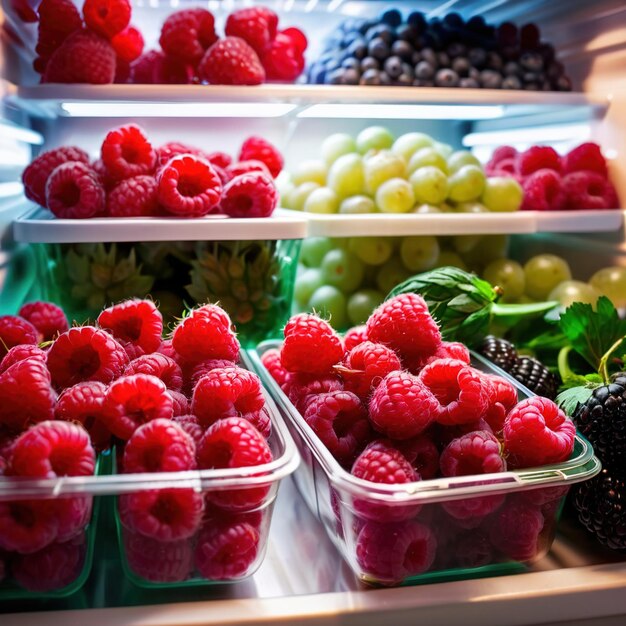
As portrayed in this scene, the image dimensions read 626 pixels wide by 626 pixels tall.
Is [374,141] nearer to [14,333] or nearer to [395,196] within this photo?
[395,196]

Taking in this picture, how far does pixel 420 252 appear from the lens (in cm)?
134

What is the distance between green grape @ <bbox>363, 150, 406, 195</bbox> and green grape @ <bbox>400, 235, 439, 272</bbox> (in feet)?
0.40

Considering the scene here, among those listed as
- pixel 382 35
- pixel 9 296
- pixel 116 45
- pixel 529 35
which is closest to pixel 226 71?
pixel 116 45

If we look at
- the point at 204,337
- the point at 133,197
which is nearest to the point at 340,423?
the point at 204,337

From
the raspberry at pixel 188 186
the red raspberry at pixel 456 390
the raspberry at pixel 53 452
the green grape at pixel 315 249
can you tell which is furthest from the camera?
the green grape at pixel 315 249

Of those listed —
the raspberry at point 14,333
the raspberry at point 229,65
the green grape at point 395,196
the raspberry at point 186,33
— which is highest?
the raspberry at point 186,33

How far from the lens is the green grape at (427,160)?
1.36m

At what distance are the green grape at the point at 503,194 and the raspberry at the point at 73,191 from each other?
0.73 meters

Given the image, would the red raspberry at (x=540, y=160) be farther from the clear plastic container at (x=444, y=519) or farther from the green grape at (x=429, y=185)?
the clear plastic container at (x=444, y=519)

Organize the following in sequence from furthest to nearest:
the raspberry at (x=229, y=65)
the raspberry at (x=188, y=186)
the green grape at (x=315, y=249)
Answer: the green grape at (x=315, y=249)
the raspberry at (x=229, y=65)
the raspberry at (x=188, y=186)

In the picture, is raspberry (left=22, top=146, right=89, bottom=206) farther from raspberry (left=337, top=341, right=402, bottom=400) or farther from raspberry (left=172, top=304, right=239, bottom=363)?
raspberry (left=337, top=341, right=402, bottom=400)

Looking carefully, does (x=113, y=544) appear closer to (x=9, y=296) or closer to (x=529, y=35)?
(x=9, y=296)

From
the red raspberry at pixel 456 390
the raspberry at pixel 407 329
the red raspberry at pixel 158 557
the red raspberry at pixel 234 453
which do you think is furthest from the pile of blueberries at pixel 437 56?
the red raspberry at pixel 158 557

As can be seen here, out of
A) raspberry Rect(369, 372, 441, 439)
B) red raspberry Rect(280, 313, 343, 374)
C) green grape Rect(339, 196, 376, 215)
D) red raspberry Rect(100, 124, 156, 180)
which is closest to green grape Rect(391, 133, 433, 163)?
green grape Rect(339, 196, 376, 215)
